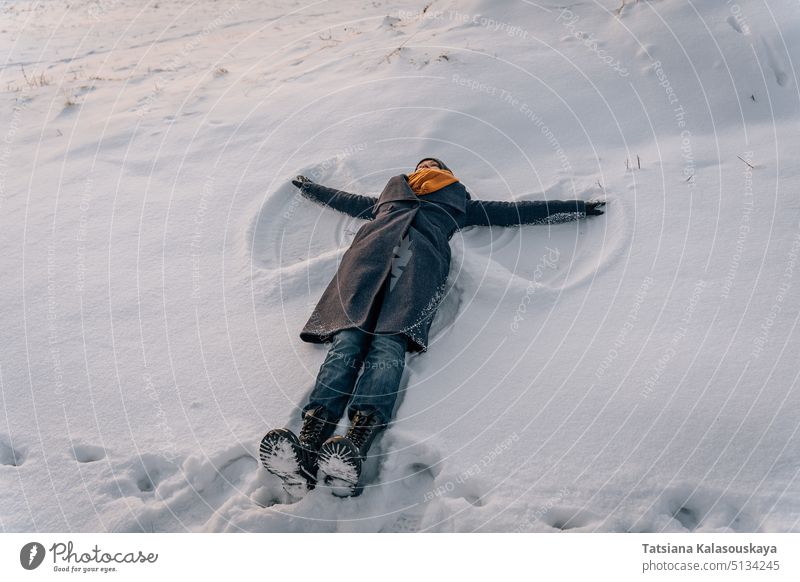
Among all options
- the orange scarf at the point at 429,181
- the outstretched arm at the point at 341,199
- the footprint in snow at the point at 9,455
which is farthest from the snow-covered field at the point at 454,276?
the orange scarf at the point at 429,181

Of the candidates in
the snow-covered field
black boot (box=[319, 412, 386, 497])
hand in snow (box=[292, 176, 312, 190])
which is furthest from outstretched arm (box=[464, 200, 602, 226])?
black boot (box=[319, 412, 386, 497])

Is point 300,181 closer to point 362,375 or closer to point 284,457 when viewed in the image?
point 362,375

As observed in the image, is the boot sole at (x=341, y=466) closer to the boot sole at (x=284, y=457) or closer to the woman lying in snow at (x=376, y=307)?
the woman lying in snow at (x=376, y=307)

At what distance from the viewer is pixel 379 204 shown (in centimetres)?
518

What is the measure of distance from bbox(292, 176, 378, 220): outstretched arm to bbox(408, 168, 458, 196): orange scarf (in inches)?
16.1

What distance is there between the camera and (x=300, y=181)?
19.3ft

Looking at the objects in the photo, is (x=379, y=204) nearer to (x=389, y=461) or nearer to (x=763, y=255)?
(x=389, y=461)

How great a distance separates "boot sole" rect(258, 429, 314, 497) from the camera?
133 inches

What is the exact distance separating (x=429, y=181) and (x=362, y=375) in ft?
6.23

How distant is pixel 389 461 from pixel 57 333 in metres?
2.63

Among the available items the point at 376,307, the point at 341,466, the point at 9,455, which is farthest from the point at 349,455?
the point at 9,455

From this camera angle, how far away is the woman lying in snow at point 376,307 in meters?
3.49
